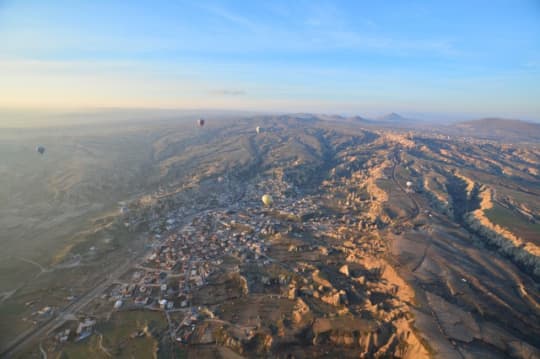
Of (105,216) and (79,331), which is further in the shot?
(105,216)

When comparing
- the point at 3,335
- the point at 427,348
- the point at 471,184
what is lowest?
the point at 3,335

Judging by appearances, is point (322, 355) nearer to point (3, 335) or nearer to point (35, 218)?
point (3, 335)

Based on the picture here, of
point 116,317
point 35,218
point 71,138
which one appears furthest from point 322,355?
point 71,138

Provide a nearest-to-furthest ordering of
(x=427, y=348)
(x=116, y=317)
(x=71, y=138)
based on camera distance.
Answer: (x=427, y=348) → (x=116, y=317) → (x=71, y=138)

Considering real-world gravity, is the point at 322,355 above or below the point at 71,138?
below

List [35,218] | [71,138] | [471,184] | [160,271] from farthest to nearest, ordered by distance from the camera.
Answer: [71,138]
[471,184]
[35,218]
[160,271]

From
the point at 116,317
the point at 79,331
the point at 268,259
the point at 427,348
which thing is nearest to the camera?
the point at 427,348

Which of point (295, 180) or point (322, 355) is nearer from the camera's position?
point (322, 355)

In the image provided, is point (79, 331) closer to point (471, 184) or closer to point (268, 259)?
point (268, 259)

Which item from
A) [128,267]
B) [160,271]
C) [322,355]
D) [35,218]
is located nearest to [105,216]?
[35,218]
